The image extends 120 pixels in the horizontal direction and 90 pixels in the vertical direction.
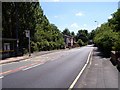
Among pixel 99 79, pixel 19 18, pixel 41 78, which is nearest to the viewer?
pixel 99 79

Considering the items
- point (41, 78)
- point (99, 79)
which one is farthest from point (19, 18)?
point (99, 79)

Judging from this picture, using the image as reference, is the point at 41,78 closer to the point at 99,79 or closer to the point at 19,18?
the point at 99,79

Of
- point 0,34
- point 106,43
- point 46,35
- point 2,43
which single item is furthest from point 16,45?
point 46,35

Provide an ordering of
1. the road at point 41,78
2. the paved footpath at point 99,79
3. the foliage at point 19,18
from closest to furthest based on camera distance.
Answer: the paved footpath at point 99,79 < the road at point 41,78 < the foliage at point 19,18

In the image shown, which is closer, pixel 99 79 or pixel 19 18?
pixel 99 79

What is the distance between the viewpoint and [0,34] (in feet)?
150

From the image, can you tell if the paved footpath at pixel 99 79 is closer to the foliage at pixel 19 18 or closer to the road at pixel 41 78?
the road at pixel 41 78

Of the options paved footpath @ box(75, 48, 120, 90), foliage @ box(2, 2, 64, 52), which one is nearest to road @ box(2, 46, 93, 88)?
paved footpath @ box(75, 48, 120, 90)

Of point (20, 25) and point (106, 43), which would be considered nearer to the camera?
point (106, 43)

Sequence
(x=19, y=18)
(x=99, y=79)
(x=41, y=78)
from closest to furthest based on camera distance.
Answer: (x=99, y=79) < (x=41, y=78) < (x=19, y=18)

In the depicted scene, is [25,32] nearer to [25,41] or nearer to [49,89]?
[25,41]

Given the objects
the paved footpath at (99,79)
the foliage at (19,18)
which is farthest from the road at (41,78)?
the foliage at (19,18)

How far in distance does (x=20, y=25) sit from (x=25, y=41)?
4500 millimetres

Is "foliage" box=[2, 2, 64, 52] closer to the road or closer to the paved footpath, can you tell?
the road
